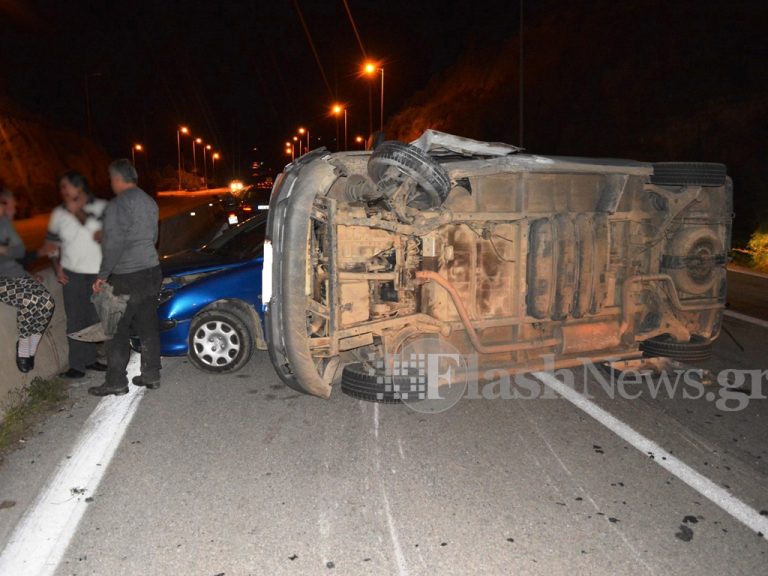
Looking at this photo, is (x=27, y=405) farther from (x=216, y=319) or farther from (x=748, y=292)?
(x=748, y=292)

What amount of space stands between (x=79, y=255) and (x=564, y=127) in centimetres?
3436

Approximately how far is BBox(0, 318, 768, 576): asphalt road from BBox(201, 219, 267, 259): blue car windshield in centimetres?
181

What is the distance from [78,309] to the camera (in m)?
6.07

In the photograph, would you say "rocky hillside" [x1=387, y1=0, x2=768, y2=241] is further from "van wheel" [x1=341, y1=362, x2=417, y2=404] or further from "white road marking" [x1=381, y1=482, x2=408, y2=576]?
"white road marking" [x1=381, y1=482, x2=408, y2=576]

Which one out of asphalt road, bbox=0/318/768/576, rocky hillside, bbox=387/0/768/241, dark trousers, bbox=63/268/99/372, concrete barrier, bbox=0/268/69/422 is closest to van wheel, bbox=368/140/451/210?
asphalt road, bbox=0/318/768/576

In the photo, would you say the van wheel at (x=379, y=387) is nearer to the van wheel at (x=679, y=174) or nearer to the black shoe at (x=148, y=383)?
the black shoe at (x=148, y=383)

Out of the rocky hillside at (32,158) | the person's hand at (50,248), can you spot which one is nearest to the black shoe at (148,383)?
the person's hand at (50,248)

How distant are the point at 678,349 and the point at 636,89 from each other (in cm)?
3000

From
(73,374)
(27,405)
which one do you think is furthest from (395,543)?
(73,374)

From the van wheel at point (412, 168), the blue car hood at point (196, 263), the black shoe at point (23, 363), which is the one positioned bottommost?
the black shoe at point (23, 363)

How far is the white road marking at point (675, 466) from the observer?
3.62 metres

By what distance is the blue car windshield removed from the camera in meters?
6.86

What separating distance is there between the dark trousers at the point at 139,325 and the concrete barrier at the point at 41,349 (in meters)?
0.72

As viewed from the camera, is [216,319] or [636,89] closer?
[216,319]
